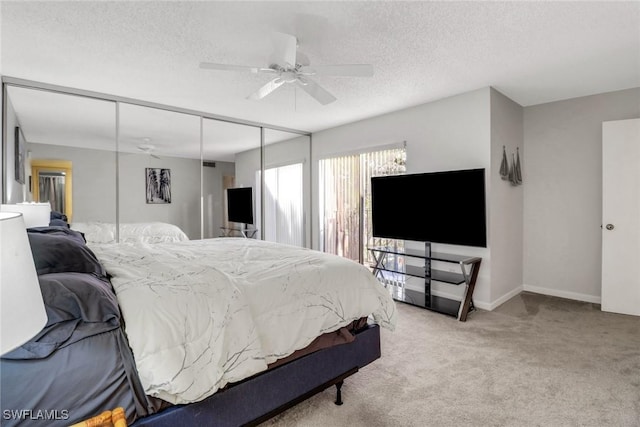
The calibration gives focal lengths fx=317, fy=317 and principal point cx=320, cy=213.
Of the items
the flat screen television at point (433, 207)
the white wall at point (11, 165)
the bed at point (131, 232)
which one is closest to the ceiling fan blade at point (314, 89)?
the flat screen television at point (433, 207)

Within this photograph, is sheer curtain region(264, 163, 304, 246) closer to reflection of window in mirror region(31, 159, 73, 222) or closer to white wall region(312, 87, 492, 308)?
white wall region(312, 87, 492, 308)

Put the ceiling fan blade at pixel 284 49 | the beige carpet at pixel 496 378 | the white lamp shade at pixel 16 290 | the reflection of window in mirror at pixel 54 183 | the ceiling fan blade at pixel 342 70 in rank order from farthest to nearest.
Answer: the reflection of window in mirror at pixel 54 183 → the ceiling fan blade at pixel 342 70 → the ceiling fan blade at pixel 284 49 → the beige carpet at pixel 496 378 → the white lamp shade at pixel 16 290

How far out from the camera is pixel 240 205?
4828 mm

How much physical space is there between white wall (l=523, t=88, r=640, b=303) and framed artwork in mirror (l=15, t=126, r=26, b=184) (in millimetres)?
5898

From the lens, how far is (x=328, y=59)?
2.73 meters

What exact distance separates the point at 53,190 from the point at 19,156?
0.42m

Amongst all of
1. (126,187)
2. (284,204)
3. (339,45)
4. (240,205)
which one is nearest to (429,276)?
(339,45)

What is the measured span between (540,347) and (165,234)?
415 centimetres

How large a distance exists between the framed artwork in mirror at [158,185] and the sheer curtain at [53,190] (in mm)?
836

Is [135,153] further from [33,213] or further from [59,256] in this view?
[59,256]

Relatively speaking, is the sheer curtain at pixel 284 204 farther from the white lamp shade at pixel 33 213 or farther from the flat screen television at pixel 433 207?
the white lamp shade at pixel 33 213

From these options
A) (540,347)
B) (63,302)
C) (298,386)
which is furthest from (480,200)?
(63,302)

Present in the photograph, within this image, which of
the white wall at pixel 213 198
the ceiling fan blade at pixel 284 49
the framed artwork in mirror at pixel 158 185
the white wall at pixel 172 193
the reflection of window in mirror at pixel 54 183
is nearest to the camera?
the ceiling fan blade at pixel 284 49

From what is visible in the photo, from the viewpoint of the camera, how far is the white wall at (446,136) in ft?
11.7
